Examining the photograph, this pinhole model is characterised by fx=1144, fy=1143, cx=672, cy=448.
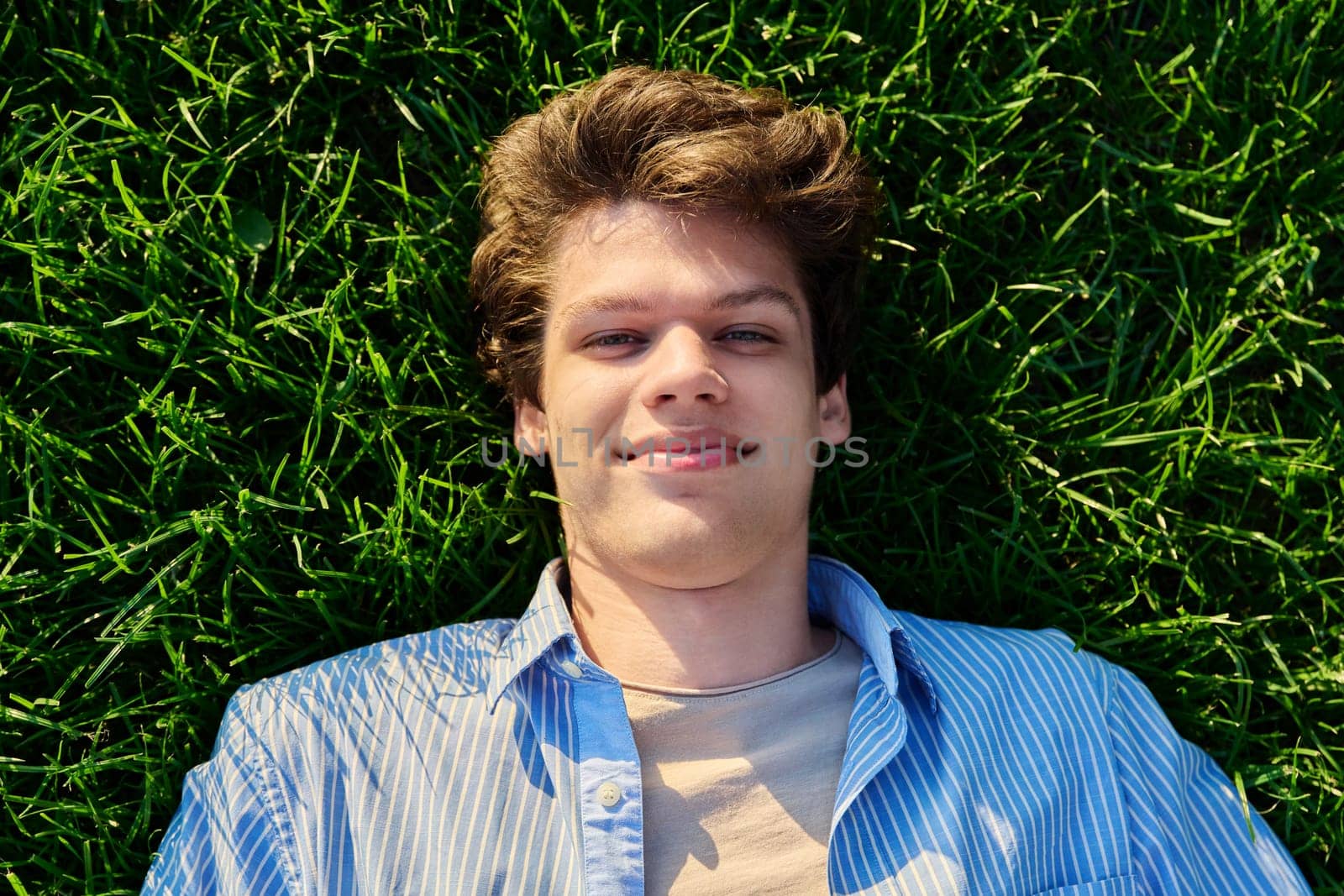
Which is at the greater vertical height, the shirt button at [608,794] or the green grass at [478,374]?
the green grass at [478,374]

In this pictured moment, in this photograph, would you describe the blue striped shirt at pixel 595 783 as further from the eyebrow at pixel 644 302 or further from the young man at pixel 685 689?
the eyebrow at pixel 644 302

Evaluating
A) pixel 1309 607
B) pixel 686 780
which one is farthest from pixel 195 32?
pixel 1309 607

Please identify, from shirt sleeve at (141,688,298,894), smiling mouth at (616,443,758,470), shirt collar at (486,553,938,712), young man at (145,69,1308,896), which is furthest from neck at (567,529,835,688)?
shirt sleeve at (141,688,298,894)

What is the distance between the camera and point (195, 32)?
3.21 metres

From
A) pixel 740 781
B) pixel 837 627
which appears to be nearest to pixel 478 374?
pixel 837 627

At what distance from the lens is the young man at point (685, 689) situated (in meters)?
2.57

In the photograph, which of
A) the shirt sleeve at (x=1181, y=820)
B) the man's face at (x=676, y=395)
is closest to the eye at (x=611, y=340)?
the man's face at (x=676, y=395)

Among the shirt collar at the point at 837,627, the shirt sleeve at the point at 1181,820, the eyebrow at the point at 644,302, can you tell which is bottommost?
the shirt sleeve at the point at 1181,820

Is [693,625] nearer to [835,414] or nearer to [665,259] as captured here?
[835,414]

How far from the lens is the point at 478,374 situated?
128 inches

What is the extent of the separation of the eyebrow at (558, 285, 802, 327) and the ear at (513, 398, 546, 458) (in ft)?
1.06

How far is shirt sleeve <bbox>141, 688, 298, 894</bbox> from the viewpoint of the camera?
8.39 feet

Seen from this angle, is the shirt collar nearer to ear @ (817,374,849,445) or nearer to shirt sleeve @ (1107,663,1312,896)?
ear @ (817,374,849,445)

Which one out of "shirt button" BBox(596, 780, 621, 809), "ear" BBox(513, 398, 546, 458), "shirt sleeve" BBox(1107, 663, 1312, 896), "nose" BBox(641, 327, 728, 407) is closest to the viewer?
"shirt button" BBox(596, 780, 621, 809)
